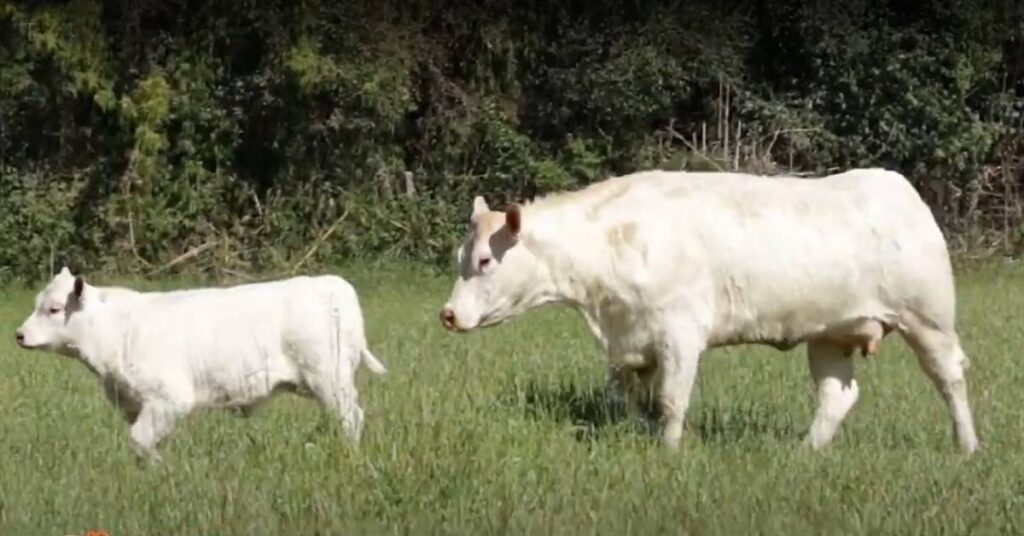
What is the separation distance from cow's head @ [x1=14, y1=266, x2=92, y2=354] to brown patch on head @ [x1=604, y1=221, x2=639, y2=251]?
250 cm

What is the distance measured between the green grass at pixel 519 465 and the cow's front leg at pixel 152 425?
7cm

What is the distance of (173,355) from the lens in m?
9.60

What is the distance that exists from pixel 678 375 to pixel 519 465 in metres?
1.59

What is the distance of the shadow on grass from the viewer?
974 cm

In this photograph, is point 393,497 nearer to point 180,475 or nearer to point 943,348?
point 180,475

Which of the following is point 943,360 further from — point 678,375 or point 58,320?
point 58,320

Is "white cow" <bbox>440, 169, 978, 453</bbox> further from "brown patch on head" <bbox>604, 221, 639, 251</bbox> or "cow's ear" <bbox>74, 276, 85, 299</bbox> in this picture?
"cow's ear" <bbox>74, 276, 85, 299</bbox>

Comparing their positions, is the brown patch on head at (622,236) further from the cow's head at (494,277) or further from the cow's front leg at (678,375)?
the cow's front leg at (678,375)

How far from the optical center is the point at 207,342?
9633mm

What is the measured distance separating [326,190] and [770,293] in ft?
43.8

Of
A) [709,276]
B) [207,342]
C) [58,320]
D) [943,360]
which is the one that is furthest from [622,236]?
[58,320]

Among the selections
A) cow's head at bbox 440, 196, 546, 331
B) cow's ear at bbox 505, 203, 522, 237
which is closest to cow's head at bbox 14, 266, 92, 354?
cow's head at bbox 440, 196, 546, 331

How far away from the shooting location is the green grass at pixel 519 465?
741 centimetres

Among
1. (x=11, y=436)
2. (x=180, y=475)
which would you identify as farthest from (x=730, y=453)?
(x=11, y=436)
